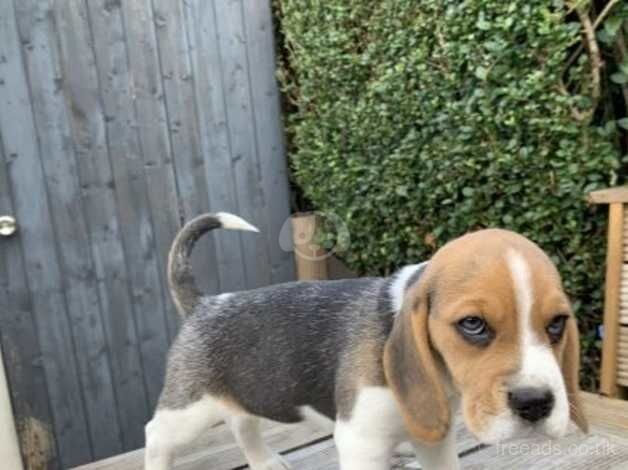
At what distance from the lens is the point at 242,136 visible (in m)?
4.61

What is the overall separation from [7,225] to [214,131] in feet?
4.79

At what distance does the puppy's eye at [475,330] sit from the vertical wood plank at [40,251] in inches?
124

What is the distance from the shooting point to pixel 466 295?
147 cm

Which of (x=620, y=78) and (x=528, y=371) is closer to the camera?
(x=528, y=371)

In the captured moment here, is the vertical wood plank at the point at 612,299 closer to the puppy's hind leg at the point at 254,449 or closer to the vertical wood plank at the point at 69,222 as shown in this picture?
the puppy's hind leg at the point at 254,449

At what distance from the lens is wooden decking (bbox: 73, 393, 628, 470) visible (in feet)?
7.52

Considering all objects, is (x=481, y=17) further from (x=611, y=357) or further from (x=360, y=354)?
(x=360, y=354)

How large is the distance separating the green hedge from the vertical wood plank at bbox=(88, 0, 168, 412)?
115 cm

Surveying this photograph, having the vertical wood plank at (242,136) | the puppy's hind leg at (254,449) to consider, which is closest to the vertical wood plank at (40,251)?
the vertical wood plank at (242,136)

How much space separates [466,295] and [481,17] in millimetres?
2093

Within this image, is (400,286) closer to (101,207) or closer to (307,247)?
(101,207)

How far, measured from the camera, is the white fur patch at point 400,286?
182 centimetres

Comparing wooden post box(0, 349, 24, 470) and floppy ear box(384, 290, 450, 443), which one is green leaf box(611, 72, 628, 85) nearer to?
floppy ear box(384, 290, 450, 443)

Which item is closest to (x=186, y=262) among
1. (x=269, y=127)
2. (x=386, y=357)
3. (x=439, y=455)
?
(x=386, y=357)
